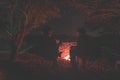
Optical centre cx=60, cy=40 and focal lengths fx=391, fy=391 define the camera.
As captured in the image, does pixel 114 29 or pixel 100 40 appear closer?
pixel 114 29

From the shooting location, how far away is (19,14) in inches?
667

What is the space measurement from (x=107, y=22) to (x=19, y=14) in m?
4.85

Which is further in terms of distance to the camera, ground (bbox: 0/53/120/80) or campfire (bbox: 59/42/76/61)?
campfire (bbox: 59/42/76/61)

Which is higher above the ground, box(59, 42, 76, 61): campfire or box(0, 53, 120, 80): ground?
box(59, 42, 76, 61): campfire

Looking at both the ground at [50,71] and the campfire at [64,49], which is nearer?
the ground at [50,71]

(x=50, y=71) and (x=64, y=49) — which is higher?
(x=64, y=49)

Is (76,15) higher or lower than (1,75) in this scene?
higher

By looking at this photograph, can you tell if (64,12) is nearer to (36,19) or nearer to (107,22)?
(36,19)

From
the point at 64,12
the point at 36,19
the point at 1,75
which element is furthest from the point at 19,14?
the point at 64,12

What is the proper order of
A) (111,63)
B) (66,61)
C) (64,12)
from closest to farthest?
(111,63)
(66,61)
(64,12)

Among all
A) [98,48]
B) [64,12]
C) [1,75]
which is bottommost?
[1,75]

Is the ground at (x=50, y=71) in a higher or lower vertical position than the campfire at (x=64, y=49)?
lower

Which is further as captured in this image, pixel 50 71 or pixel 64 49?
pixel 64 49

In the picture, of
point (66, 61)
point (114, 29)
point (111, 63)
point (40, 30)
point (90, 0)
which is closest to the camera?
point (90, 0)
